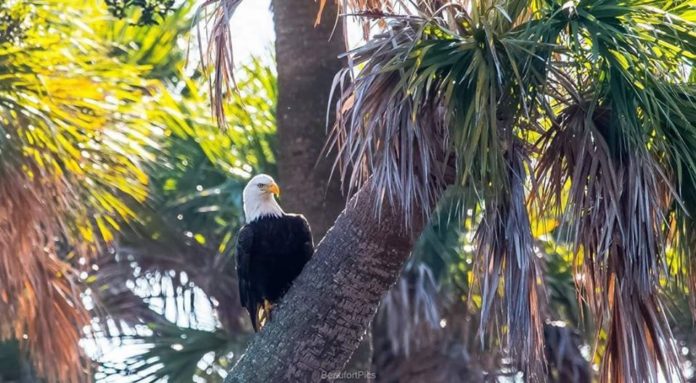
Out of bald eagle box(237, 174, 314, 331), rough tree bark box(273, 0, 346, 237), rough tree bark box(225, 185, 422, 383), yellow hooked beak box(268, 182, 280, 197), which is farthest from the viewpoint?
yellow hooked beak box(268, 182, 280, 197)

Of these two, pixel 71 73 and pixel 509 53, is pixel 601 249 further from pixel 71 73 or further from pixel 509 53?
pixel 71 73

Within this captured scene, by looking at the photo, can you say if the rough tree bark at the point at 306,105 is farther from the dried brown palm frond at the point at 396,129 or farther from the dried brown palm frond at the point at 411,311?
the dried brown palm frond at the point at 411,311

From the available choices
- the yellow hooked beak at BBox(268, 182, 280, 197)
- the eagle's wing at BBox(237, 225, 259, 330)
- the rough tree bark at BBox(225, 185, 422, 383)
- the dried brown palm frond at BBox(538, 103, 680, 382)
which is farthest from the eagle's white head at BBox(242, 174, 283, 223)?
the dried brown palm frond at BBox(538, 103, 680, 382)

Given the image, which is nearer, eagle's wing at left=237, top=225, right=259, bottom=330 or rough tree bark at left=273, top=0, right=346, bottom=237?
eagle's wing at left=237, top=225, right=259, bottom=330

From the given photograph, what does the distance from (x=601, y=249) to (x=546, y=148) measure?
560mm

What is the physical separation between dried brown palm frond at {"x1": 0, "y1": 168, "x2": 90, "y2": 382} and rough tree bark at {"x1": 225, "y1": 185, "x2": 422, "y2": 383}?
1.73 m

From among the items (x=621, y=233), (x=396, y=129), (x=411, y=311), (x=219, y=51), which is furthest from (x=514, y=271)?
(x=411, y=311)

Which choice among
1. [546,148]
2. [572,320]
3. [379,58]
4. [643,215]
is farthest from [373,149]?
[572,320]

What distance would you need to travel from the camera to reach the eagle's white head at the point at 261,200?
292 inches

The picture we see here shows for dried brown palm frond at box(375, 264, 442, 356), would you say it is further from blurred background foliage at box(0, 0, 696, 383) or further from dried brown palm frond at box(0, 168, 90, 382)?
dried brown palm frond at box(0, 168, 90, 382)

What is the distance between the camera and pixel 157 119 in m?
8.50

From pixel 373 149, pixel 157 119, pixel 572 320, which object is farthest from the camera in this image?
pixel 572 320

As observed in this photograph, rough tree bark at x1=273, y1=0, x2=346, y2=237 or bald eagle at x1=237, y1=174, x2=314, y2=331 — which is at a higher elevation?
rough tree bark at x1=273, y1=0, x2=346, y2=237

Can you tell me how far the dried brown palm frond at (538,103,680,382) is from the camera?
539cm
